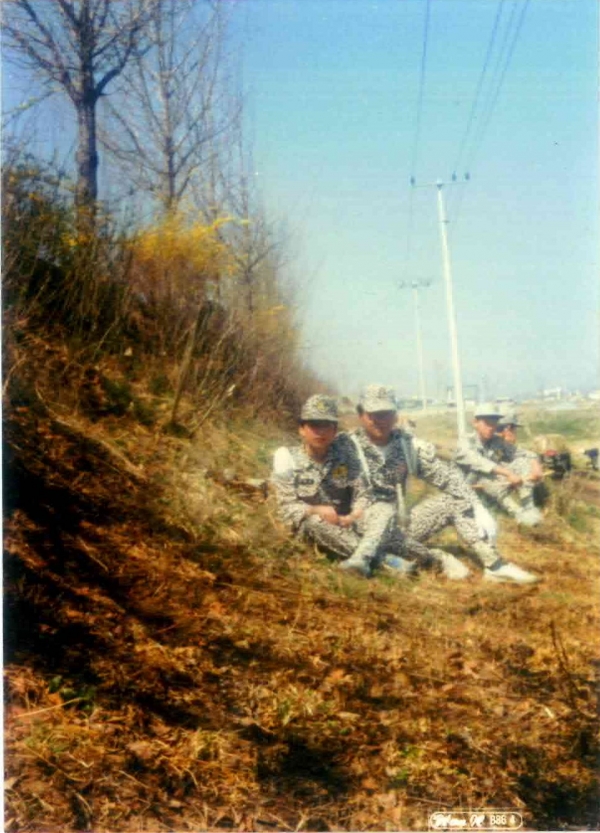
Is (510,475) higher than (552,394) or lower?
lower

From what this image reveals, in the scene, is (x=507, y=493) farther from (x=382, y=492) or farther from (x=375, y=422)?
(x=375, y=422)

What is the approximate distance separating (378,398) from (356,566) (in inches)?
32.9

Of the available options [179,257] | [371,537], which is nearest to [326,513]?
[371,537]

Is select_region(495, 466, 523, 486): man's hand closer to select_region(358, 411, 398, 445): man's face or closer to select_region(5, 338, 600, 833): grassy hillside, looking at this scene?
select_region(5, 338, 600, 833): grassy hillside

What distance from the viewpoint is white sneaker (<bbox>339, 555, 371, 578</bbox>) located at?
3.34 m

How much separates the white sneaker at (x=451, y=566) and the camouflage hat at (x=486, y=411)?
29.1 inches

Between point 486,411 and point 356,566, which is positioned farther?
point 486,411

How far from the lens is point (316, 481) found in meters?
3.43

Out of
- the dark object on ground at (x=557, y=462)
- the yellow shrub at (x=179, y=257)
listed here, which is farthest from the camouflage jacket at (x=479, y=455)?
the yellow shrub at (x=179, y=257)

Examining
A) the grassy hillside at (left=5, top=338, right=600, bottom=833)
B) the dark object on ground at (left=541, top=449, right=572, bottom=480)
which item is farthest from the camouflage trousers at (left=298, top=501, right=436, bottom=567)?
the dark object on ground at (left=541, top=449, right=572, bottom=480)

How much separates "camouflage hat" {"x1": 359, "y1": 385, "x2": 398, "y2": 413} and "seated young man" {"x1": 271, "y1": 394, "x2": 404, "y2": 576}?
0.19 meters

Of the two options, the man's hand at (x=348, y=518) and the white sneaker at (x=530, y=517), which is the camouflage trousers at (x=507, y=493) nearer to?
the white sneaker at (x=530, y=517)

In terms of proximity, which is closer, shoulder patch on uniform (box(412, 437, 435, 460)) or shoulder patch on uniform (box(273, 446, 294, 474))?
shoulder patch on uniform (box(273, 446, 294, 474))

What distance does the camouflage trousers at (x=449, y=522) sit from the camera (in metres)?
3.57
